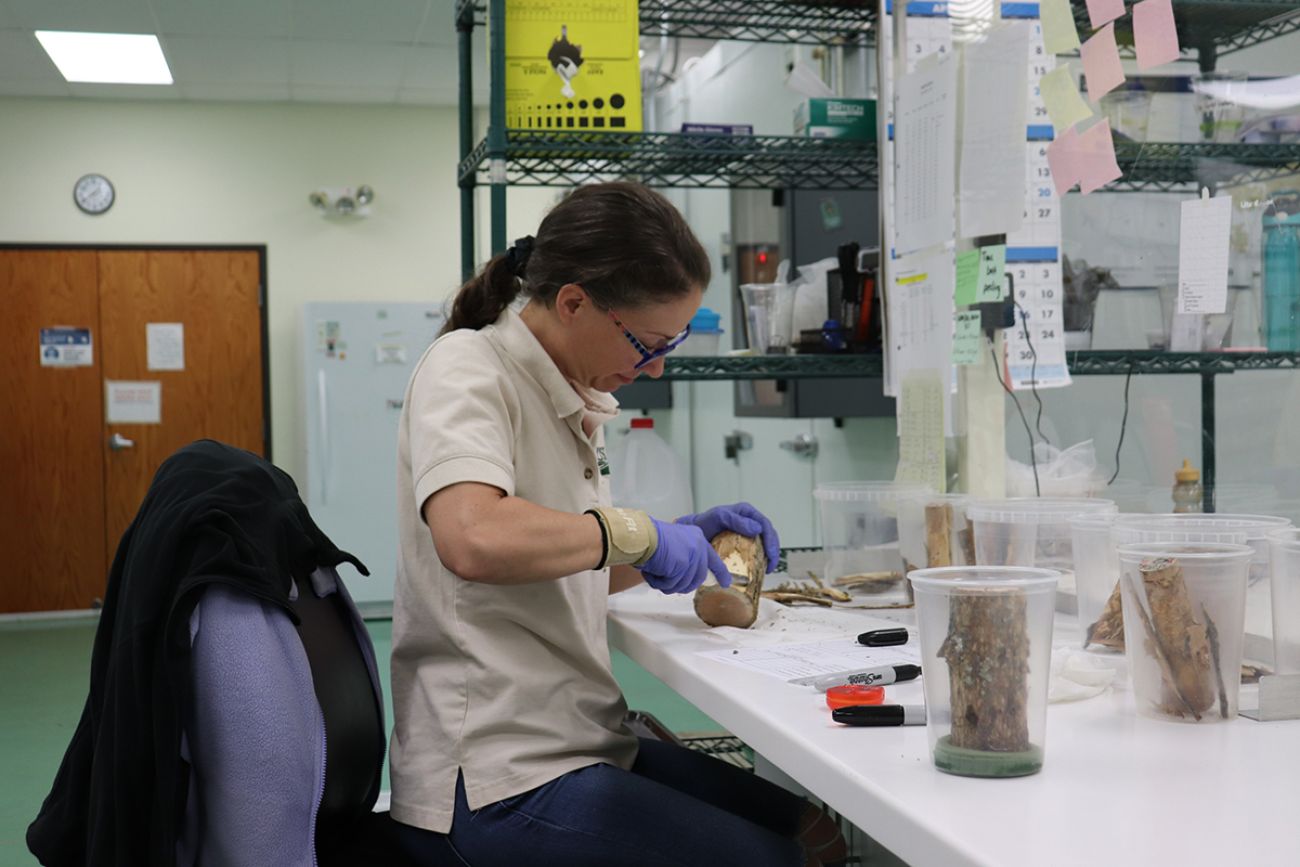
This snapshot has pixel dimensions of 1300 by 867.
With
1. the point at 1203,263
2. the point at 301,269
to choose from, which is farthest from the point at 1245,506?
the point at 301,269

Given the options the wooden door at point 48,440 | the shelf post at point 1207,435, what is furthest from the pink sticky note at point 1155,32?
the wooden door at point 48,440

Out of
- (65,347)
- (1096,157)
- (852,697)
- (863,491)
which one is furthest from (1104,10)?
(65,347)

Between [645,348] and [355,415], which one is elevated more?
[645,348]

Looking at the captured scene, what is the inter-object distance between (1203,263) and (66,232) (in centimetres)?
634

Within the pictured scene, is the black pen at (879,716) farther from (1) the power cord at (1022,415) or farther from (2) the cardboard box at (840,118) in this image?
(2) the cardboard box at (840,118)

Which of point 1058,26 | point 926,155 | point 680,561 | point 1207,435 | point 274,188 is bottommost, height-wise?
point 680,561

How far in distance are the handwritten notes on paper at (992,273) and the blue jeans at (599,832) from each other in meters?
0.95

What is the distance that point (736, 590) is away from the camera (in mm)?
1629

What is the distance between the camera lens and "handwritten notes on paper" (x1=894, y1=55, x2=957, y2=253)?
1982 millimetres

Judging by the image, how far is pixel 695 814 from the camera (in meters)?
1.28

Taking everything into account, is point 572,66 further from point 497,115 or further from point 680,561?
point 680,561

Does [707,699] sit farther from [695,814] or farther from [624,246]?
[624,246]

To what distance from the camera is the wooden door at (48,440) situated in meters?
6.53

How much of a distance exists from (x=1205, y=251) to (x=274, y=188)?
597 centimetres
